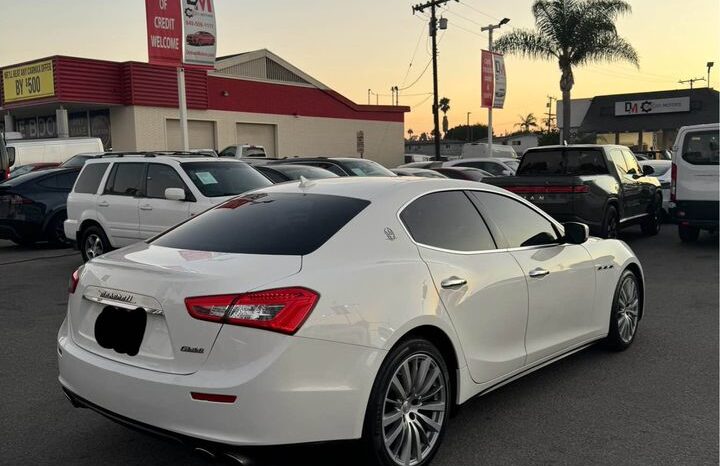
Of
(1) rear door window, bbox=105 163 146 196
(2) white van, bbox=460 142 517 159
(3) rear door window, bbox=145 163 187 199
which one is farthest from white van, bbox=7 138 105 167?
(2) white van, bbox=460 142 517 159

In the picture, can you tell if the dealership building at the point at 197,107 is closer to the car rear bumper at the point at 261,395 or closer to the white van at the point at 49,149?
the white van at the point at 49,149

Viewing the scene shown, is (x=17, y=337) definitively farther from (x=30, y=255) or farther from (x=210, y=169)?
(x=30, y=255)

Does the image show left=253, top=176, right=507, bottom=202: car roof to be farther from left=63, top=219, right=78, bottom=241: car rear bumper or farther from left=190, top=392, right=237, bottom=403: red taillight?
left=63, top=219, right=78, bottom=241: car rear bumper

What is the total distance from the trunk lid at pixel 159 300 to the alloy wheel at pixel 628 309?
3389 mm

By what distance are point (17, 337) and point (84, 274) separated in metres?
3.26

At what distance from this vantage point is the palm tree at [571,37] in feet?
98.6

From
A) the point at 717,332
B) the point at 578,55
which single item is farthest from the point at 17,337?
the point at 578,55

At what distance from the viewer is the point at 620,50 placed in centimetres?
3041

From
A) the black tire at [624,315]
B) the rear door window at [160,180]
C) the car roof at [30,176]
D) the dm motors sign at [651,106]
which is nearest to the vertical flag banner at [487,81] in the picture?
the car roof at [30,176]

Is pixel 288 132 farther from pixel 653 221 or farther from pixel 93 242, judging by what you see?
pixel 93 242

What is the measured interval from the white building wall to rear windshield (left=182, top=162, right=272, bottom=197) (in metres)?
21.4

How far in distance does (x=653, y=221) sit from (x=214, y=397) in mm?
12478

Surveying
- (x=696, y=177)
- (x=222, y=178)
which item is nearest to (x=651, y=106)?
(x=696, y=177)

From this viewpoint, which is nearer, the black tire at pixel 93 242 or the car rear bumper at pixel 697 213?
the black tire at pixel 93 242
